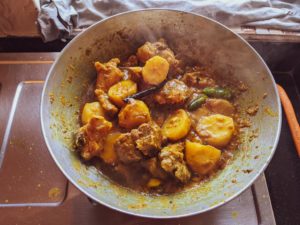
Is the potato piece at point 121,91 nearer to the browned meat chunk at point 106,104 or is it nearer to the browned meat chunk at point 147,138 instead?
the browned meat chunk at point 106,104

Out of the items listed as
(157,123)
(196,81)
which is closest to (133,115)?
(157,123)

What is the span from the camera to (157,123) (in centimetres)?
178

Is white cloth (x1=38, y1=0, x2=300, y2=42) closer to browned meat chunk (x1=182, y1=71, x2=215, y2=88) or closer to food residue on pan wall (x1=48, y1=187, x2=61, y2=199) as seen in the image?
browned meat chunk (x1=182, y1=71, x2=215, y2=88)

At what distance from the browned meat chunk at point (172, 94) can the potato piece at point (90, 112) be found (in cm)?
34

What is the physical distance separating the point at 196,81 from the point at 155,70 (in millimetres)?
309

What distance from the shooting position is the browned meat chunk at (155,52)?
188cm

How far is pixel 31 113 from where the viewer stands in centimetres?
206

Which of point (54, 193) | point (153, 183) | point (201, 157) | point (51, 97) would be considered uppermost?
point (51, 97)

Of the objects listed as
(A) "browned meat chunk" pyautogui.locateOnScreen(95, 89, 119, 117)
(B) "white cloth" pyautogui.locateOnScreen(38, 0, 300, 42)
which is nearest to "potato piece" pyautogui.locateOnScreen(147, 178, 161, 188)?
(A) "browned meat chunk" pyautogui.locateOnScreen(95, 89, 119, 117)

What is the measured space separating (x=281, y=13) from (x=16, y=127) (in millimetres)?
2240

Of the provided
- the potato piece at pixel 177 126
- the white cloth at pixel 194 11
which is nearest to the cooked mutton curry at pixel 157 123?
the potato piece at pixel 177 126

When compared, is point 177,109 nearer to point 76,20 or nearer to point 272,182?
point 272,182

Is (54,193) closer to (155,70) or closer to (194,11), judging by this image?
(155,70)

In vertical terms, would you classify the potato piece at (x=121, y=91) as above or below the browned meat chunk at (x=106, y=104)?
above
